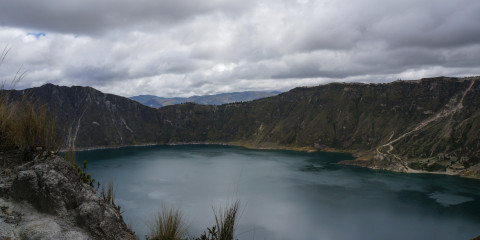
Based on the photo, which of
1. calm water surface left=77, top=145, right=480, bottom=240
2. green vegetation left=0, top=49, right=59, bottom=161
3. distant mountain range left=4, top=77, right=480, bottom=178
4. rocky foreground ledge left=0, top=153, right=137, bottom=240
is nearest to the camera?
rocky foreground ledge left=0, top=153, right=137, bottom=240

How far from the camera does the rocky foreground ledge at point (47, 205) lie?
5.90m

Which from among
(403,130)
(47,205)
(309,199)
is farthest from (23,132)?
(403,130)

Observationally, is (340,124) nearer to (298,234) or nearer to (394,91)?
(394,91)

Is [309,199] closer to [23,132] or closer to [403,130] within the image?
[23,132]

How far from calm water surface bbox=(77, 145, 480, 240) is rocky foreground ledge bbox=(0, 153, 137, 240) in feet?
69.5

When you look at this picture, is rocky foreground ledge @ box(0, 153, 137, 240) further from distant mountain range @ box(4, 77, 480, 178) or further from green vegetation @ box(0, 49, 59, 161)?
distant mountain range @ box(4, 77, 480, 178)

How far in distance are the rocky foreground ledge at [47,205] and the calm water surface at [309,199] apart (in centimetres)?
2119

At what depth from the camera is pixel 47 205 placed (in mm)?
6637

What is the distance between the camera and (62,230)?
6.14 meters

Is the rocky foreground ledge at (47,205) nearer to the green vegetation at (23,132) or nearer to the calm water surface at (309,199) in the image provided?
the green vegetation at (23,132)

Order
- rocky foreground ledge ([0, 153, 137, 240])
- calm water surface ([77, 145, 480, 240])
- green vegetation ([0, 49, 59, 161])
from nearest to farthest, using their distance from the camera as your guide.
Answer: rocky foreground ledge ([0, 153, 137, 240])
green vegetation ([0, 49, 59, 161])
calm water surface ([77, 145, 480, 240])

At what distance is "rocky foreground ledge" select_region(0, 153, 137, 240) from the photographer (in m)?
5.90

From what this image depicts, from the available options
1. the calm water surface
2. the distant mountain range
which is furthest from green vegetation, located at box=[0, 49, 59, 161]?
the distant mountain range

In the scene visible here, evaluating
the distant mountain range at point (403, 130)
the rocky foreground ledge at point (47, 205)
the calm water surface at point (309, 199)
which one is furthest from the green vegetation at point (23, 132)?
the distant mountain range at point (403, 130)
